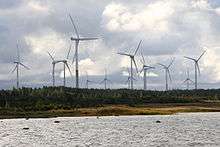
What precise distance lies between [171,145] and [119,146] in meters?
8.91

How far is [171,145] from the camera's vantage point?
102 meters

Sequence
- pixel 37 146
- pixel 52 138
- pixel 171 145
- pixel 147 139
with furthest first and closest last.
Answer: pixel 52 138 → pixel 147 139 → pixel 37 146 → pixel 171 145

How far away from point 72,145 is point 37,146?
638cm

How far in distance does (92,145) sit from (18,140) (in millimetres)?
24096

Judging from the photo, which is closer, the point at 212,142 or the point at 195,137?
the point at 212,142

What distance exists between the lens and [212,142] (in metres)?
106

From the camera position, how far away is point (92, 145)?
106 meters

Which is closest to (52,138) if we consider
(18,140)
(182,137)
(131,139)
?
(18,140)

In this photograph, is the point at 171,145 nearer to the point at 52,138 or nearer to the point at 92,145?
the point at 92,145

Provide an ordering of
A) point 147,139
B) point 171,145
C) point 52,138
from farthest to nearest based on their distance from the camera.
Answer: point 52,138
point 147,139
point 171,145

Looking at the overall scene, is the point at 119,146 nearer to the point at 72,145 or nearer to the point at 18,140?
the point at 72,145

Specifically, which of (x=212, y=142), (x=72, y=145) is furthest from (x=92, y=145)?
(x=212, y=142)

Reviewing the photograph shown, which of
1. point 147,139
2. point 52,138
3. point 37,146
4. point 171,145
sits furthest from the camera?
point 52,138

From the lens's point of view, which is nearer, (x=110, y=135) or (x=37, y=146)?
(x=37, y=146)
